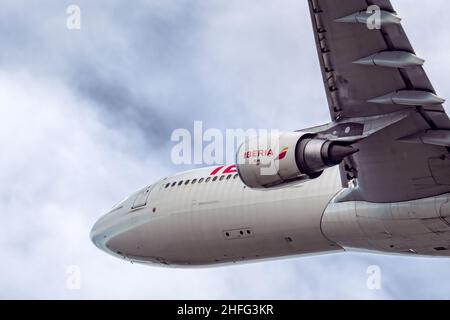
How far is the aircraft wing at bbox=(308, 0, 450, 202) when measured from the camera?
80.5ft

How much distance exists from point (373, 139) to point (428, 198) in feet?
7.39

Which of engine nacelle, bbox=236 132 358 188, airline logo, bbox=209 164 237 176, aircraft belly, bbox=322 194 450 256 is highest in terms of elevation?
airline logo, bbox=209 164 237 176

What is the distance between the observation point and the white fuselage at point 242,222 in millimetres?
29844

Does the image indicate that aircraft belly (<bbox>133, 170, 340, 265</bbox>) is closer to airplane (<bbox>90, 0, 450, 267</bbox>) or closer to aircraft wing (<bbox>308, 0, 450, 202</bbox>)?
airplane (<bbox>90, 0, 450, 267</bbox>)

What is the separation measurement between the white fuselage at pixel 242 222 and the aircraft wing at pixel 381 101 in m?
0.66

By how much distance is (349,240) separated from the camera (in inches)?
1213

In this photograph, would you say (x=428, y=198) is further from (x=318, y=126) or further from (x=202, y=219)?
(x=202, y=219)

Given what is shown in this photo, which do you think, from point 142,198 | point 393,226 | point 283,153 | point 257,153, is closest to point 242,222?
point 393,226

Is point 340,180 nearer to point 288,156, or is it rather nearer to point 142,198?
point 288,156

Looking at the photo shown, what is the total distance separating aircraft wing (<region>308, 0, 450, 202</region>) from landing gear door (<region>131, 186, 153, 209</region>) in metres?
8.41

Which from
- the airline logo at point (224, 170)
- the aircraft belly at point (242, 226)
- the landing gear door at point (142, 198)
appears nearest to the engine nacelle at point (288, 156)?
the aircraft belly at point (242, 226)

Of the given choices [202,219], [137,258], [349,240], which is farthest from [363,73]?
[137,258]

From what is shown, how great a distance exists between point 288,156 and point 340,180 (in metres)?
4.23

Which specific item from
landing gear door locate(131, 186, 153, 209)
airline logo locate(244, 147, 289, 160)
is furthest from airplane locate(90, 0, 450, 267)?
landing gear door locate(131, 186, 153, 209)
